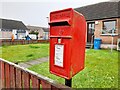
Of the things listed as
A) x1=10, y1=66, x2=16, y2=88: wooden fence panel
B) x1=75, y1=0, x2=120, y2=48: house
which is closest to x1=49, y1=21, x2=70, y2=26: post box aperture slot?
x1=10, y1=66, x2=16, y2=88: wooden fence panel

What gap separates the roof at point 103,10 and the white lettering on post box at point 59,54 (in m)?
13.1

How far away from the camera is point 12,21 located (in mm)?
43219

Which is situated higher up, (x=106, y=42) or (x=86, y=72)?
(x=106, y=42)

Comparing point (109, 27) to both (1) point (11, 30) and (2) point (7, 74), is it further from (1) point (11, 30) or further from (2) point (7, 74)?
(1) point (11, 30)

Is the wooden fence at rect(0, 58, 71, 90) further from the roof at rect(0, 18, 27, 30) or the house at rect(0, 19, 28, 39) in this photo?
the roof at rect(0, 18, 27, 30)

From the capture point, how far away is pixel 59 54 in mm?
1911

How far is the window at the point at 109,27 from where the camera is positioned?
1414 centimetres

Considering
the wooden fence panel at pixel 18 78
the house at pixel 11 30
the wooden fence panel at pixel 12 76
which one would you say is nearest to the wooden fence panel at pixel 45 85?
the wooden fence panel at pixel 18 78

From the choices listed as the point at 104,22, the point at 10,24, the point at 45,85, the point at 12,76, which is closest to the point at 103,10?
the point at 104,22

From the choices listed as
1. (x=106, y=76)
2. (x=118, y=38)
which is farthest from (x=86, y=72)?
(x=118, y=38)

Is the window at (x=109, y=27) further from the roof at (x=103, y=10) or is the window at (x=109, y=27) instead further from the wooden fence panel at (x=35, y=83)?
the wooden fence panel at (x=35, y=83)

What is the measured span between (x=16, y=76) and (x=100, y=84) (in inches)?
96.4

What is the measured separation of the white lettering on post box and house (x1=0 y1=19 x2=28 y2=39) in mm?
36341

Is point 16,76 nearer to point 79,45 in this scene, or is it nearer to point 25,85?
point 25,85
